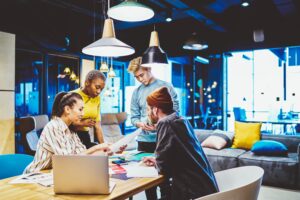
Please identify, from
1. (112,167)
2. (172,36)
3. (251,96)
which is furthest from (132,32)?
(112,167)

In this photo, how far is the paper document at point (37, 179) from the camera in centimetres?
172

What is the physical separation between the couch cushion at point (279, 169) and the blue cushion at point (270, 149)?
0.28 feet

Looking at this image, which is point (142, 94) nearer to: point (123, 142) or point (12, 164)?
point (123, 142)

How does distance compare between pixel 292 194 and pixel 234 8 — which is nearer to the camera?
pixel 292 194

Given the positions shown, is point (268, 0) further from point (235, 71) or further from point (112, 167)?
point (112, 167)

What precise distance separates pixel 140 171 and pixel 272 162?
306 centimetres

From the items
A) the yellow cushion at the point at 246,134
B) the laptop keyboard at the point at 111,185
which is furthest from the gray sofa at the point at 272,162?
the laptop keyboard at the point at 111,185

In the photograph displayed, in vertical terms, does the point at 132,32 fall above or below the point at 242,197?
above

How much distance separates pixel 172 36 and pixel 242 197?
22.1ft

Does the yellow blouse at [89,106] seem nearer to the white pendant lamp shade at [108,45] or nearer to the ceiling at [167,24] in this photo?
the white pendant lamp shade at [108,45]

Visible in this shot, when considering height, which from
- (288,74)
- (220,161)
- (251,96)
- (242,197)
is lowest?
(220,161)

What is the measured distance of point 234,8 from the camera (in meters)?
6.99

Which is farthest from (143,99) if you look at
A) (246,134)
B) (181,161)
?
(246,134)

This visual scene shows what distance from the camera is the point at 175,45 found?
26.1ft
